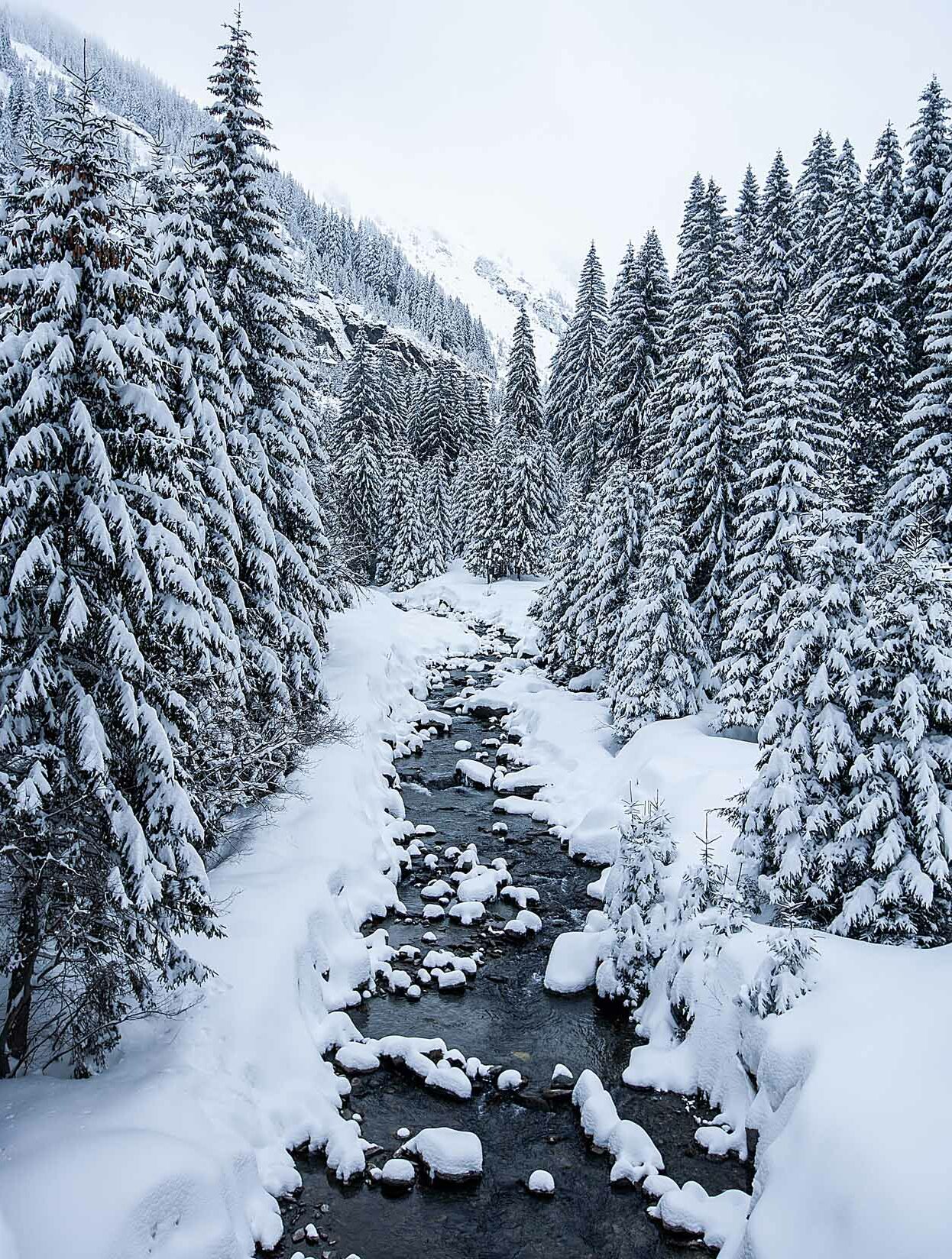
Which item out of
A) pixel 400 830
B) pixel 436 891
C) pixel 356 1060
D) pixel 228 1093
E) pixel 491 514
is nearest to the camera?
pixel 228 1093

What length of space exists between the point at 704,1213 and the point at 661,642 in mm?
15437

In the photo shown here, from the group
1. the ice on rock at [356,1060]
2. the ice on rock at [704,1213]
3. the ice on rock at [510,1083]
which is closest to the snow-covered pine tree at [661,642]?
the ice on rock at [510,1083]

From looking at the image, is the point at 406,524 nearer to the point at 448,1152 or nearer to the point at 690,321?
the point at 690,321

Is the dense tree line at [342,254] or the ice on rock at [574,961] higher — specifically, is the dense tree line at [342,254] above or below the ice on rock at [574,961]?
above

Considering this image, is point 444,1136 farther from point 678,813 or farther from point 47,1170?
point 678,813

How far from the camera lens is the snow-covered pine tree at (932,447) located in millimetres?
19422

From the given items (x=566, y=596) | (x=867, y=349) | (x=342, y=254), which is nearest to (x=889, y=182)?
(x=867, y=349)

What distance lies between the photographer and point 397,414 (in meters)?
63.8

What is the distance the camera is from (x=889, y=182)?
2823 cm

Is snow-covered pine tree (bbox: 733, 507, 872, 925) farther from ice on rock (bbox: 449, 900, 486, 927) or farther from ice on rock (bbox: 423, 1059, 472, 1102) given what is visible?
ice on rock (bbox: 449, 900, 486, 927)

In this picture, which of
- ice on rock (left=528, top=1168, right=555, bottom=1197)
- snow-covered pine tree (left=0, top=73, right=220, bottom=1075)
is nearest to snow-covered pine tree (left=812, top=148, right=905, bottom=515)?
ice on rock (left=528, top=1168, right=555, bottom=1197)

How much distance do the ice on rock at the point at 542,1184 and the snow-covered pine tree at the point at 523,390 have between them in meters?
48.6

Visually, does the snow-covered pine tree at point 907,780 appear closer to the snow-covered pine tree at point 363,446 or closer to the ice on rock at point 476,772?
the ice on rock at point 476,772

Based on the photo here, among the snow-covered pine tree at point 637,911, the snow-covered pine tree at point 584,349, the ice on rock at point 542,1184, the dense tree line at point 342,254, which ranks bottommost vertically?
the ice on rock at point 542,1184
